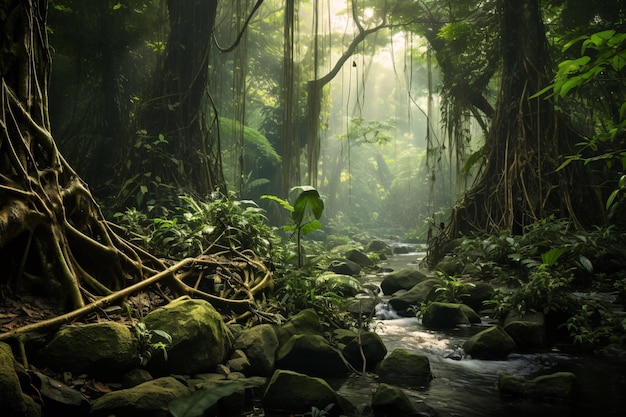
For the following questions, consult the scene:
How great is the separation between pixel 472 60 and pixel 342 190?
78.0 feet

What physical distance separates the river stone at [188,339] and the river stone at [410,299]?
146 inches

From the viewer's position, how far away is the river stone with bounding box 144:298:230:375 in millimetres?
3297

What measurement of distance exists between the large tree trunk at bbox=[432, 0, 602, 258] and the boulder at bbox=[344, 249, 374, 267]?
330 cm

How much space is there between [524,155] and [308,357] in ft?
21.4

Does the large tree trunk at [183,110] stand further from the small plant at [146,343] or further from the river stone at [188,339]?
the small plant at [146,343]

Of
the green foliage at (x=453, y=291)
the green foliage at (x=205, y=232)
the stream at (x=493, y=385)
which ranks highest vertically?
the green foliage at (x=205, y=232)

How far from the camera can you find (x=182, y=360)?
132 inches

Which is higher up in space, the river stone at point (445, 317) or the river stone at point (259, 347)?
the river stone at point (259, 347)

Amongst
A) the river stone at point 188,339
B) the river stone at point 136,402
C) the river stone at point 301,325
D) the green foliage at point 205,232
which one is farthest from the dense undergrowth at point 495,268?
the river stone at point 136,402

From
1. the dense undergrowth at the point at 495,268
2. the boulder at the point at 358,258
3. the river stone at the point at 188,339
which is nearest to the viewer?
the river stone at the point at 188,339

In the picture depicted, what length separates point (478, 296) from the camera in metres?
6.66

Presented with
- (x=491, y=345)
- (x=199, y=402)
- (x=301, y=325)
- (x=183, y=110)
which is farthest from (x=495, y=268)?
(x=199, y=402)

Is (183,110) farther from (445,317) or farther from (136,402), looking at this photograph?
(136,402)

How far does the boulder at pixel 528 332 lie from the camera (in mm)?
4836
